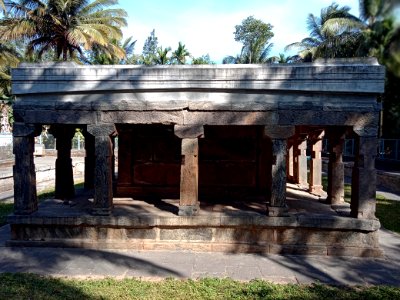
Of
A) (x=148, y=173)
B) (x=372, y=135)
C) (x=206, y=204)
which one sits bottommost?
(x=206, y=204)

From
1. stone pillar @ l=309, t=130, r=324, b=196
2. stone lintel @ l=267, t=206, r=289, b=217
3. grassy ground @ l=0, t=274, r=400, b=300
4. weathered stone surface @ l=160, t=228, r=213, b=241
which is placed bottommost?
grassy ground @ l=0, t=274, r=400, b=300

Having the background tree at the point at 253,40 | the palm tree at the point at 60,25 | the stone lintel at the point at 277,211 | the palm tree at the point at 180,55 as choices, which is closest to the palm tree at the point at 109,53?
the palm tree at the point at 60,25

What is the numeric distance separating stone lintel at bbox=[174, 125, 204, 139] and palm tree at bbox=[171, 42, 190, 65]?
93.3 ft

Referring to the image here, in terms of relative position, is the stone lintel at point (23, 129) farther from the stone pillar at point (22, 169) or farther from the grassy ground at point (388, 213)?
the grassy ground at point (388, 213)

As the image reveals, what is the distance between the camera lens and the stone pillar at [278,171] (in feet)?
21.2

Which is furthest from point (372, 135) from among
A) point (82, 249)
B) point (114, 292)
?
point (82, 249)

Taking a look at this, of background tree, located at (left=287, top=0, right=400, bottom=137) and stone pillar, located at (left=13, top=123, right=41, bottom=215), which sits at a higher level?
background tree, located at (left=287, top=0, right=400, bottom=137)

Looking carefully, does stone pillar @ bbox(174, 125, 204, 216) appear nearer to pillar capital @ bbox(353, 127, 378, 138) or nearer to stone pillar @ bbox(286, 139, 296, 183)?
Answer: pillar capital @ bbox(353, 127, 378, 138)

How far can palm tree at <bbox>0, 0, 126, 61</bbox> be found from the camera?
62.1ft

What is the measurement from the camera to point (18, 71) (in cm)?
676

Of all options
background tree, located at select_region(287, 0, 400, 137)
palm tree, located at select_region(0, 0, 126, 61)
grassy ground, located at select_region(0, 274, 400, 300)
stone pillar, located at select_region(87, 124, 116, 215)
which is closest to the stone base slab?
stone pillar, located at select_region(87, 124, 116, 215)

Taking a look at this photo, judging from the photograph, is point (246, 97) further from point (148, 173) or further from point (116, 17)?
point (116, 17)

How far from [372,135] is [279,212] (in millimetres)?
2171

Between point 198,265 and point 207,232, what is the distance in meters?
0.83
